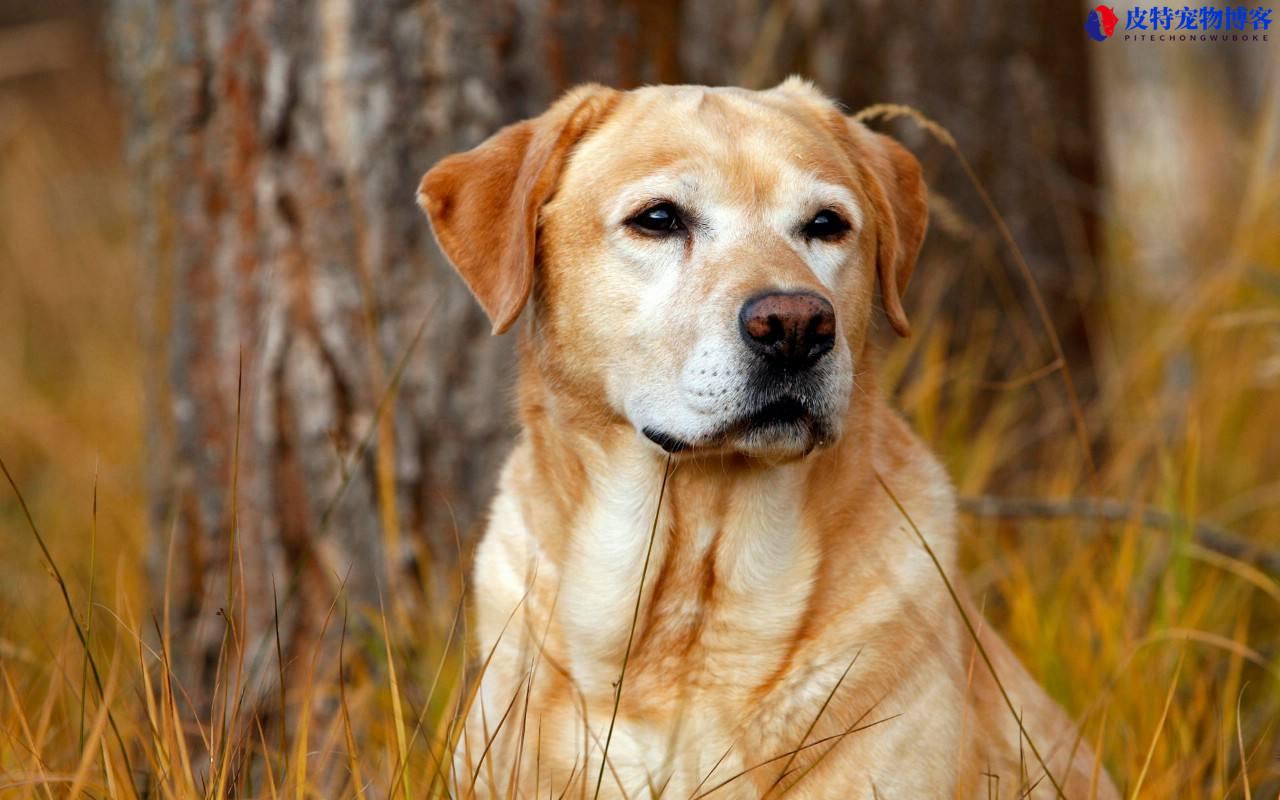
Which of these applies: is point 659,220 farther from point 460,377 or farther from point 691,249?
point 460,377

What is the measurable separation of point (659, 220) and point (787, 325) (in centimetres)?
49

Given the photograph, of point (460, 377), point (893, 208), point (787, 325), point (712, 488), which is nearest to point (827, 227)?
point (893, 208)

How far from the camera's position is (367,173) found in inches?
145

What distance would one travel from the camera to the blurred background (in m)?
3.21

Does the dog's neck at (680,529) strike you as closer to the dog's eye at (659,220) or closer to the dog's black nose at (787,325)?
the dog's black nose at (787,325)

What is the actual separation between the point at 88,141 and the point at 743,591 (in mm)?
8099

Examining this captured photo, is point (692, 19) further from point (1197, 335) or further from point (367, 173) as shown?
point (1197, 335)

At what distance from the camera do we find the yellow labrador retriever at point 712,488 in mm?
2426

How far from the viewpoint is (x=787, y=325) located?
2365 mm

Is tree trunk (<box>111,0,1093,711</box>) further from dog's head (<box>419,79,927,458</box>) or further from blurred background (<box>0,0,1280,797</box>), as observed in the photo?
dog's head (<box>419,79,927,458</box>)

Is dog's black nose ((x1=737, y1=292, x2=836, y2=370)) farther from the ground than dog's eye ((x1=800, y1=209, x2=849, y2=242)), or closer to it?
closer to it

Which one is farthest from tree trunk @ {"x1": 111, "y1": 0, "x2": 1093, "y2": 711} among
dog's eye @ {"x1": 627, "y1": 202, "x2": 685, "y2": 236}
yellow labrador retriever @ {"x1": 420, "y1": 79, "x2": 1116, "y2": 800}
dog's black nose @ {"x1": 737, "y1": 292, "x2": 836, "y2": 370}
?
dog's black nose @ {"x1": 737, "y1": 292, "x2": 836, "y2": 370}

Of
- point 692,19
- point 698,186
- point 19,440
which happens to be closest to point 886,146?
point 698,186

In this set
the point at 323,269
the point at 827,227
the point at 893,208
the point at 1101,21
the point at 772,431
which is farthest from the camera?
the point at 1101,21
